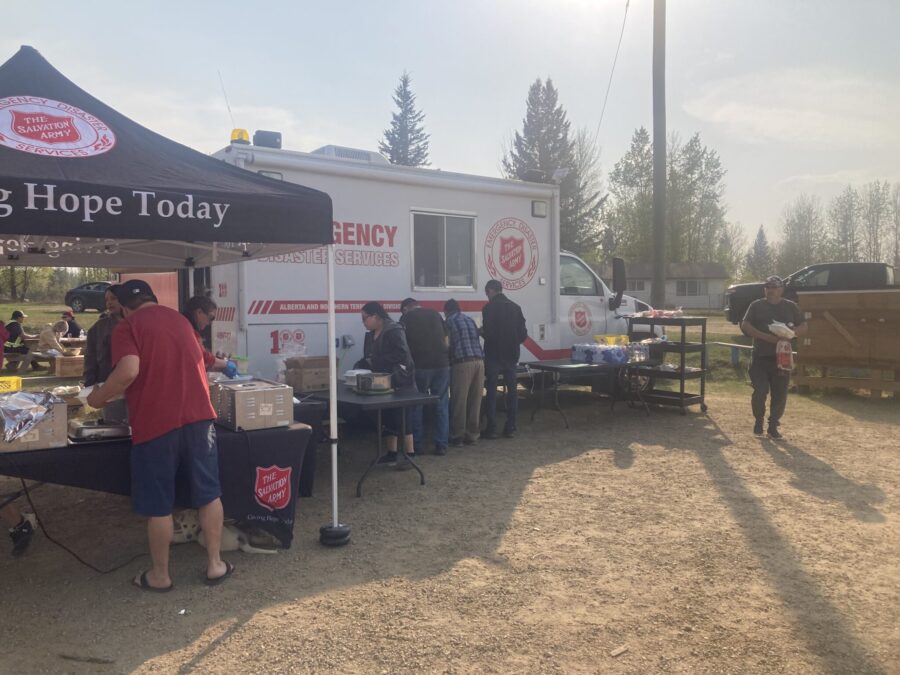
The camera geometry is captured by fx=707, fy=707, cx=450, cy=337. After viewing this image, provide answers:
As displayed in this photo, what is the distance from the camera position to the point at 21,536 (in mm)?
4277

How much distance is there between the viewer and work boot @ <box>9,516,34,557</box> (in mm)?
4250

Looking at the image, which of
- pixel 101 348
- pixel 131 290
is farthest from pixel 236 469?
pixel 101 348

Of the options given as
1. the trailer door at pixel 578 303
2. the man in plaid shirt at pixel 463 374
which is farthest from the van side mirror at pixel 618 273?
the man in plaid shirt at pixel 463 374

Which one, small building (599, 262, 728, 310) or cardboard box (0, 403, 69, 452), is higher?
small building (599, 262, 728, 310)

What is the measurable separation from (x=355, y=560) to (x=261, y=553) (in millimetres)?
589

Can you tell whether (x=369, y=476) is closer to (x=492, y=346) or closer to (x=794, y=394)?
(x=492, y=346)

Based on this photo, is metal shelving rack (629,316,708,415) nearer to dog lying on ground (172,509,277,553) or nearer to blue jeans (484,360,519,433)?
blue jeans (484,360,519,433)

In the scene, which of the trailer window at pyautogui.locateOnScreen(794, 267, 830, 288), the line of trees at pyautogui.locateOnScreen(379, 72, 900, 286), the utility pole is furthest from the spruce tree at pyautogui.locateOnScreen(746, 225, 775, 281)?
the utility pole

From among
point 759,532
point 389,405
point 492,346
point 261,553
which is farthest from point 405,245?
point 759,532

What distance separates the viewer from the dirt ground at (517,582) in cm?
310

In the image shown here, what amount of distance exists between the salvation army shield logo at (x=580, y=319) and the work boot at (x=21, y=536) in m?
6.29

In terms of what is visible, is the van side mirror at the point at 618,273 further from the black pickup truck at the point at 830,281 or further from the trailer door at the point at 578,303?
the black pickup truck at the point at 830,281

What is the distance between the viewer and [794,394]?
10797mm

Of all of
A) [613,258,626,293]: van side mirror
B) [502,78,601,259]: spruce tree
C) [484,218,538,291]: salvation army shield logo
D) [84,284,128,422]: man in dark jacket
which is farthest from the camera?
[502,78,601,259]: spruce tree
